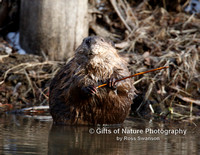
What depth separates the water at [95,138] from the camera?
226 centimetres

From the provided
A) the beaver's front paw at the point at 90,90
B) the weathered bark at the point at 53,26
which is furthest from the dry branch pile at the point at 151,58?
the beaver's front paw at the point at 90,90

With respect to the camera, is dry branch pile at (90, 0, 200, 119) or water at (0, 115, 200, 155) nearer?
water at (0, 115, 200, 155)

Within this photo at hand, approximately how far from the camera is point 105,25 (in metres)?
6.68

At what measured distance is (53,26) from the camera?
224 inches

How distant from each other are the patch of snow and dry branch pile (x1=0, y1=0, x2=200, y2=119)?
1.51ft

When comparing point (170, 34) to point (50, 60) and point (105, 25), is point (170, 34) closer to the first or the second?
point (105, 25)

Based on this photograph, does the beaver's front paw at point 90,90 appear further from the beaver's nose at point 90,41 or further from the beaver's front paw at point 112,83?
the beaver's nose at point 90,41

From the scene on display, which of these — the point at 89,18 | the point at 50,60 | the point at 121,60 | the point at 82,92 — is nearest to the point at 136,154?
the point at 82,92

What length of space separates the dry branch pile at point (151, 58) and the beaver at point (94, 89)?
1.07 metres

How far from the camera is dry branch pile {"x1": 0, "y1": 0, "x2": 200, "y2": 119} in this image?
15.9 ft

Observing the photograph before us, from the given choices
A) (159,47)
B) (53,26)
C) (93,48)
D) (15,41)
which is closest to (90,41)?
(93,48)

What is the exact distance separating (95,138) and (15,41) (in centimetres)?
395

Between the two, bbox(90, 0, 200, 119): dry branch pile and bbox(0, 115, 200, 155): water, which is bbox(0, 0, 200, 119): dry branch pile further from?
bbox(0, 115, 200, 155): water

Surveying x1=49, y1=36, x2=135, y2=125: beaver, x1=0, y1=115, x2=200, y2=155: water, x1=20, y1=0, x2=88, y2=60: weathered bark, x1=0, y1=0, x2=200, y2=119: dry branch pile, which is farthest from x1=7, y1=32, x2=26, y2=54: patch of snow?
x1=49, y1=36, x2=135, y2=125: beaver
